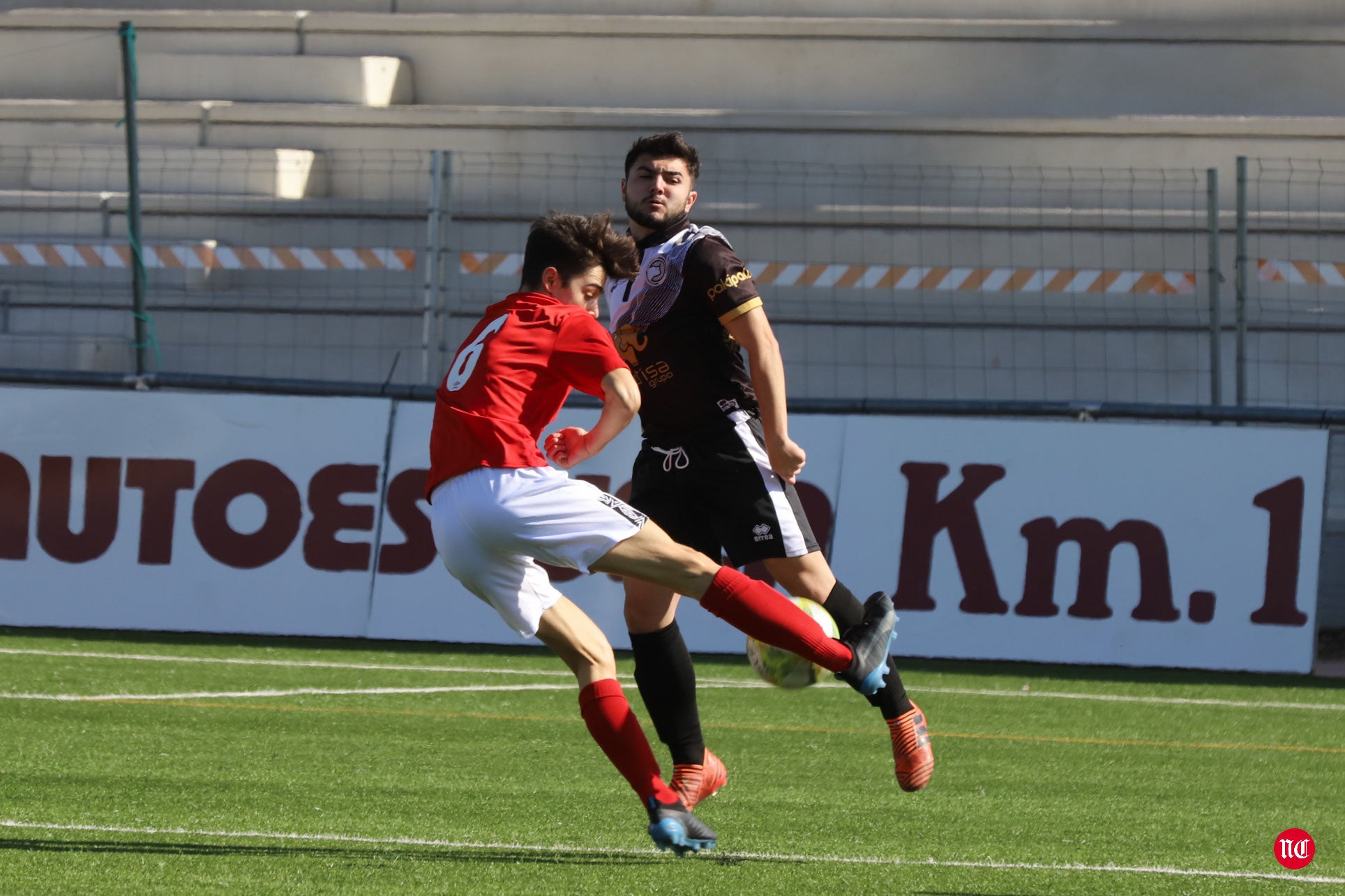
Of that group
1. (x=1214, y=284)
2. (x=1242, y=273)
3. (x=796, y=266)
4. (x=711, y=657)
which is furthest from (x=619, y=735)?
(x=796, y=266)

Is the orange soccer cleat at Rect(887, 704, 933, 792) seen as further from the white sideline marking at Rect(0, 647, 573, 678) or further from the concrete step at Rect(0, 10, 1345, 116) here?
the concrete step at Rect(0, 10, 1345, 116)

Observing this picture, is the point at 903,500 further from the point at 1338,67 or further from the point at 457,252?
the point at 1338,67

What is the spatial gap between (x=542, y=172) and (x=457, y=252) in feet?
7.82

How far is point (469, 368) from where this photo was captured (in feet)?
15.9

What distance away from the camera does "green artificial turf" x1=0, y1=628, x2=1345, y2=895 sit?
4691mm

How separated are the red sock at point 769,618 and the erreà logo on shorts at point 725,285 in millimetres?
895

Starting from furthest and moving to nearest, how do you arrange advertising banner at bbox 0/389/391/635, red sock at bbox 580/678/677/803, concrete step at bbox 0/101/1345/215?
concrete step at bbox 0/101/1345/215 < advertising banner at bbox 0/389/391/635 < red sock at bbox 580/678/677/803

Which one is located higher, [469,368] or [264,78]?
[264,78]

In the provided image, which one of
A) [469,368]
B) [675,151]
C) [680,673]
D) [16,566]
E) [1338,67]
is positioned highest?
[1338,67]

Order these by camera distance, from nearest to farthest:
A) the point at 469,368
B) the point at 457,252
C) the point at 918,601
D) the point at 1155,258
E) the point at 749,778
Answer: the point at 469,368, the point at 749,778, the point at 918,601, the point at 457,252, the point at 1155,258

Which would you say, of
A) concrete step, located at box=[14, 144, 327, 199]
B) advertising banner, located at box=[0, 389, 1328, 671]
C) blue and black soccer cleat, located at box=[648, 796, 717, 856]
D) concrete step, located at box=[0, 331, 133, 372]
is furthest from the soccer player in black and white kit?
concrete step, located at box=[14, 144, 327, 199]

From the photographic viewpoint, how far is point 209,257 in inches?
583

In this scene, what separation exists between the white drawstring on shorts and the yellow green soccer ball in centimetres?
55

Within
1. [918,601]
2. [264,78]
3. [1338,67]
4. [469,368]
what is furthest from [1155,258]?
[469,368]
